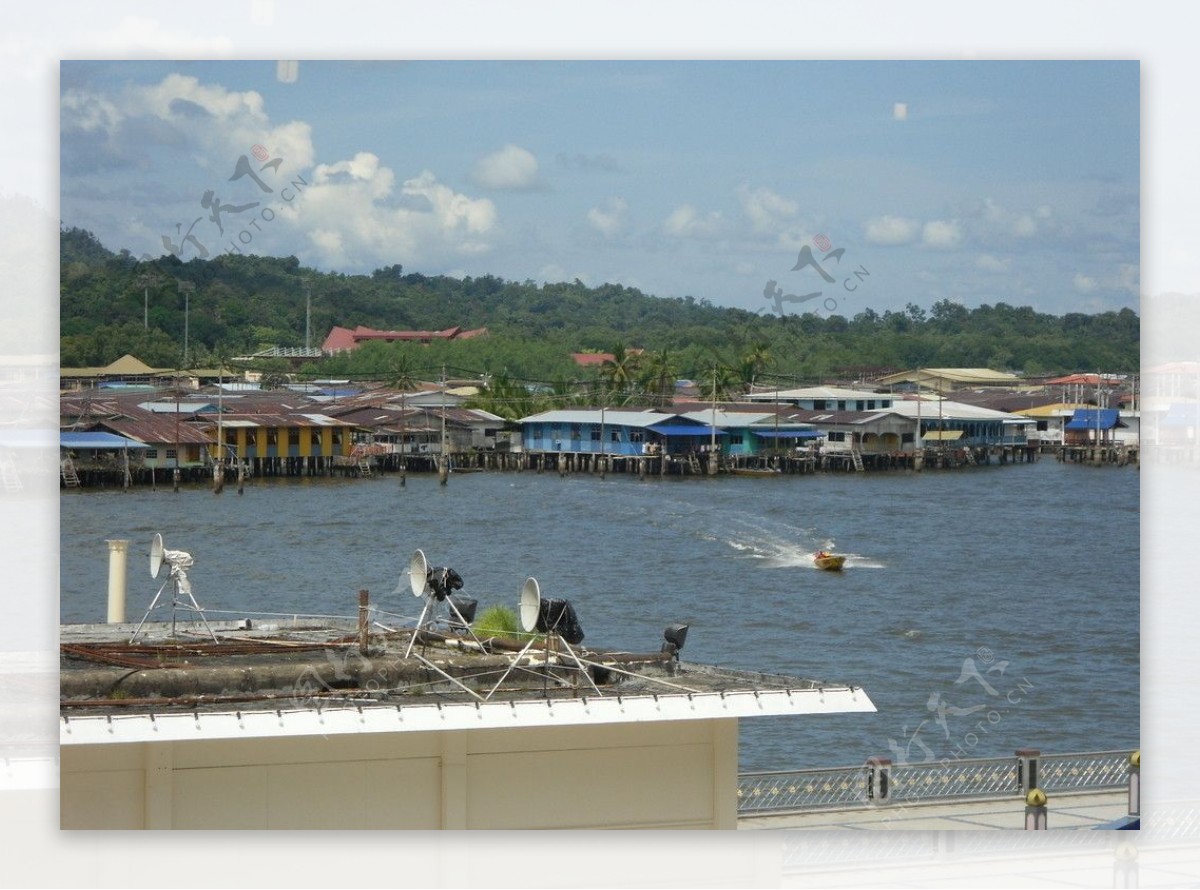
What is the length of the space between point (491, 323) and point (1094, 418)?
5.70m

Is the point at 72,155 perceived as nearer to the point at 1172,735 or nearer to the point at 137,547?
the point at 1172,735

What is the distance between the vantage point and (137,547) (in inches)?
738

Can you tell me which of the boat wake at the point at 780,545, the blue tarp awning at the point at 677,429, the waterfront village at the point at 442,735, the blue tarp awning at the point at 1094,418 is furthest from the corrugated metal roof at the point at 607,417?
the waterfront village at the point at 442,735

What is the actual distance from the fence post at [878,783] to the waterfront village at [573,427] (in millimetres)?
1848

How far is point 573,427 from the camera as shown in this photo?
95.1 feet

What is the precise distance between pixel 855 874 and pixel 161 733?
2512 mm

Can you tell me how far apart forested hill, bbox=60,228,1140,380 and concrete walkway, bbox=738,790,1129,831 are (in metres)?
2.06

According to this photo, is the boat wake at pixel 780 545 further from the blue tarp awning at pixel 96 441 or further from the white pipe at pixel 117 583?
the white pipe at pixel 117 583

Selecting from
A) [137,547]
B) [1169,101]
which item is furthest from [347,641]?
[137,547]

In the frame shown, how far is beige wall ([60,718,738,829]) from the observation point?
6.30 meters

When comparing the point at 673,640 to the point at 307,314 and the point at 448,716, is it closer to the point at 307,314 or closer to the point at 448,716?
the point at 448,716

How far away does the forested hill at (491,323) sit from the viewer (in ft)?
31.3

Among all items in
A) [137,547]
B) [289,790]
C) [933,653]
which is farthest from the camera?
[137,547]

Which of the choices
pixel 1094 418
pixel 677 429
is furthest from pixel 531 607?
pixel 677 429
